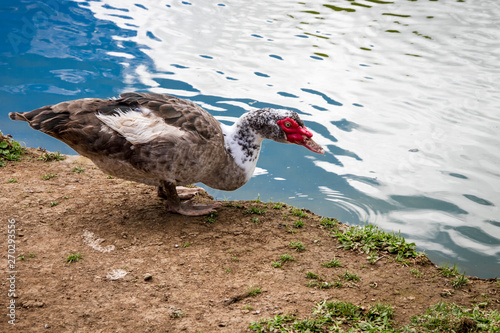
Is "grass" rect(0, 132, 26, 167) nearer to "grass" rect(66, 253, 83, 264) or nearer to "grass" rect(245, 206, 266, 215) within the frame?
"grass" rect(66, 253, 83, 264)

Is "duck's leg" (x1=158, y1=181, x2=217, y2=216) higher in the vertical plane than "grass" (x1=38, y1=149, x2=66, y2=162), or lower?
higher

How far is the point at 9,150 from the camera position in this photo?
5902mm

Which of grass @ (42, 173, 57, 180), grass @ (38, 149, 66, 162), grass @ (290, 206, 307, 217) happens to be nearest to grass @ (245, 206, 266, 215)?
grass @ (290, 206, 307, 217)

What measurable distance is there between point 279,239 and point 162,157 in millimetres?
1341

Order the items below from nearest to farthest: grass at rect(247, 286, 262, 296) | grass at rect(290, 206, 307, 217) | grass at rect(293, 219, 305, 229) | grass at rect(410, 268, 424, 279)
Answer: grass at rect(247, 286, 262, 296) → grass at rect(410, 268, 424, 279) → grass at rect(293, 219, 305, 229) → grass at rect(290, 206, 307, 217)

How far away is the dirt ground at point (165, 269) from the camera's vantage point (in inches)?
133

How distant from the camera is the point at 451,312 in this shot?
3.29 metres

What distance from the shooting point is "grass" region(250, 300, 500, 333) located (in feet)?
10.1

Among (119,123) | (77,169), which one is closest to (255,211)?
(119,123)

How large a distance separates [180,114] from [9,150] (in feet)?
8.80

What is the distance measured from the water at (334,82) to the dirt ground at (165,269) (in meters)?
2.30

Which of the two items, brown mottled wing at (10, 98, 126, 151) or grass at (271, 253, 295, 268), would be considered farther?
brown mottled wing at (10, 98, 126, 151)

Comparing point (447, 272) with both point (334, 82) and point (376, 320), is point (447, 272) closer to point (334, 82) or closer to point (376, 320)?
point (376, 320)

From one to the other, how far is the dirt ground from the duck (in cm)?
49
